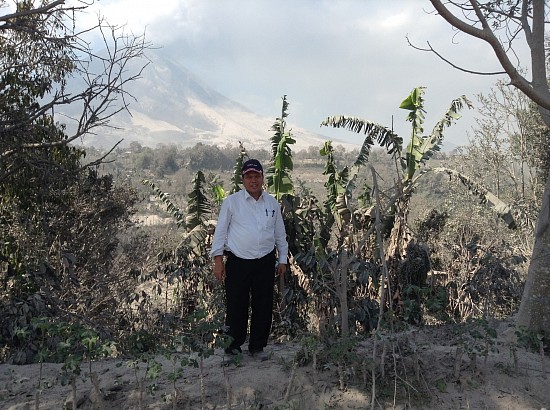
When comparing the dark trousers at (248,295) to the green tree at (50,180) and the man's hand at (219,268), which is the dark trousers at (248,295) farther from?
the green tree at (50,180)

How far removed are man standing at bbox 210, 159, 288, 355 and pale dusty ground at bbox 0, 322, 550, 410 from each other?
351 mm

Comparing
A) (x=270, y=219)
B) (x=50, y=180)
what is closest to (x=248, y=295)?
(x=270, y=219)

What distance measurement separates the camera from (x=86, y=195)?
1047 centimetres

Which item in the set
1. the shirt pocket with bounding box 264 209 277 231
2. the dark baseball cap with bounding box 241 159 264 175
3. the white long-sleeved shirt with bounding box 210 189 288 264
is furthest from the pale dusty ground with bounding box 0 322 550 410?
the dark baseball cap with bounding box 241 159 264 175

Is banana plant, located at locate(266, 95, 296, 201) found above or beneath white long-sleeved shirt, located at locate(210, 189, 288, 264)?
above

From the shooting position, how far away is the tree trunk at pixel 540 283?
4.24 metres

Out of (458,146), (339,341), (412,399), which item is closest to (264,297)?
(339,341)

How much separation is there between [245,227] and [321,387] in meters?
1.37

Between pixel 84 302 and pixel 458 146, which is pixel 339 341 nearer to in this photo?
pixel 84 302

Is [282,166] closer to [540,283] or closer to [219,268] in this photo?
[219,268]

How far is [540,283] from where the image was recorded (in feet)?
14.0

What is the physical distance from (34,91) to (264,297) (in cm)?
567

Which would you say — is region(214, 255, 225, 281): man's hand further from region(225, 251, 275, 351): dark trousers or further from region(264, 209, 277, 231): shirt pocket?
region(264, 209, 277, 231): shirt pocket

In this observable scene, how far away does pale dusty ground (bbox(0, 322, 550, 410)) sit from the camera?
345 centimetres
